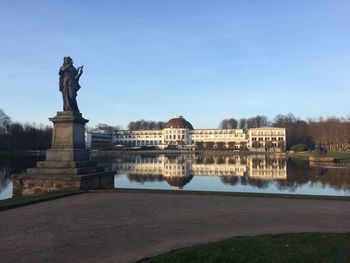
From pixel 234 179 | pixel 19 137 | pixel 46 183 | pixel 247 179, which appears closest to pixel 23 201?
pixel 46 183

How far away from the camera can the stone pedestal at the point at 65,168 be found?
13.9m

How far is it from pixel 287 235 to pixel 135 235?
9.23ft

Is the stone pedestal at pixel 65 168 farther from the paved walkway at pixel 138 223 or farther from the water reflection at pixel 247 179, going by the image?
the water reflection at pixel 247 179

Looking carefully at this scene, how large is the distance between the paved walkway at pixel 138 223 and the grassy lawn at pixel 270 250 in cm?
59

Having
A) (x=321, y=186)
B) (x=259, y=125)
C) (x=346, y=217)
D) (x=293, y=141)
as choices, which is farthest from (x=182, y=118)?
(x=346, y=217)

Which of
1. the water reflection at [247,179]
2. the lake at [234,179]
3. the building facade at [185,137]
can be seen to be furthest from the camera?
the building facade at [185,137]

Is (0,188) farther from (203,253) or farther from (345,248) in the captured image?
(345,248)

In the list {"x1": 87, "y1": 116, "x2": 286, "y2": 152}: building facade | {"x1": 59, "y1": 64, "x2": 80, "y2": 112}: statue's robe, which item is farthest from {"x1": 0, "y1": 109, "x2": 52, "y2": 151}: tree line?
{"x1": 59, "y1": 64, "x2": 80, "y2": 112}: statue's robe

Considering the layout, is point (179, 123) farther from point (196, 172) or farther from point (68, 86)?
point (68, 86)

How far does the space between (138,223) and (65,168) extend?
6998mm

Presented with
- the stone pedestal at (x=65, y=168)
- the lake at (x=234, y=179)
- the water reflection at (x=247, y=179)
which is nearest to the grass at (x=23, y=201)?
the stone pedestal at (x=65, y=168)

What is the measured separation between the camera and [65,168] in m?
14.4

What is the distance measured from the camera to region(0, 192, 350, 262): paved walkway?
632 centimetres

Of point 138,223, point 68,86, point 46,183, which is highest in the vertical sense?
point 68,86
